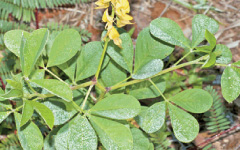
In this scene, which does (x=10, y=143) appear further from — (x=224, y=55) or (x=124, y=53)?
(x=224, y=55)

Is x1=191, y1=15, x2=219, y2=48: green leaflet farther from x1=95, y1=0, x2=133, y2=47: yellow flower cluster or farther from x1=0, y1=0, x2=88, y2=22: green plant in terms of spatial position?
x1=0, y1=0, x2=88, y2=22: green plant

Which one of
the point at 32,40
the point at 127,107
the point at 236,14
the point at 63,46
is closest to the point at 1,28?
the point at 63,46

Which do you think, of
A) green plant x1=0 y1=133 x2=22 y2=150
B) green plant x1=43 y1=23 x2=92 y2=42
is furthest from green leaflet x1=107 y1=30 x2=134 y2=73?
green plant x1=0 y1=133 x2=22 y2=150

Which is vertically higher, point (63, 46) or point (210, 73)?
point (63, 46)

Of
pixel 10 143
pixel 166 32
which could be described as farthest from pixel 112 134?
pixel 10 143

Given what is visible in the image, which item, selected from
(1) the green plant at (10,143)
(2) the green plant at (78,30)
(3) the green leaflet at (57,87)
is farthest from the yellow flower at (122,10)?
(1) the green plant at (10,143)

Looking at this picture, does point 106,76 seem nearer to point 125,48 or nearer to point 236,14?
point 125,48

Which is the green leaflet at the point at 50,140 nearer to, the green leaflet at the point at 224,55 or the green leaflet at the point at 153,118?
the green leaflet at the point at 153,118
